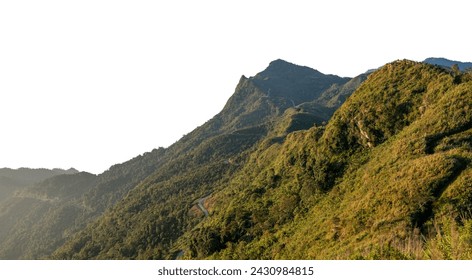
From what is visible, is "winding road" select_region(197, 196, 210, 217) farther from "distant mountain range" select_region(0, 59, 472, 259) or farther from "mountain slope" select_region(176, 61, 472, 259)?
"mountain slope" select_region(176, 61, 472, 259)

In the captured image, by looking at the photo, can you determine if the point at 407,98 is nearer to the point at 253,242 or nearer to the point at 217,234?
the point at 253,242

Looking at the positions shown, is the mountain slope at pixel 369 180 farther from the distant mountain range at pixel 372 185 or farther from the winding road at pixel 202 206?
the winding road at pixel 202 206

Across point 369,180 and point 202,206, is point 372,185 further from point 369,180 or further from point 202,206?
point 202,206

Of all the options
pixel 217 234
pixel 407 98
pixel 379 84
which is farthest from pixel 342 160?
pixel 217 234

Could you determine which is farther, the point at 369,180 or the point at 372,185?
the point at 369,180

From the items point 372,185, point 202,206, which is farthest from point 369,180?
point 202,206

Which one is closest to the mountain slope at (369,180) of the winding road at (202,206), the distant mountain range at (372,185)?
the distant mountain range at (372,185)

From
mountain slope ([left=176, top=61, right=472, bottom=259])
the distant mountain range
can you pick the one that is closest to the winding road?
the distant mountain range

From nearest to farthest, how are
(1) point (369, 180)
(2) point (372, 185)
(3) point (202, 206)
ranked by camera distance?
(2) point (372, 185)
(1) point (369, 180)
(3) point (202, 206)

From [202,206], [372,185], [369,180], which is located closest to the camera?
[372,185]

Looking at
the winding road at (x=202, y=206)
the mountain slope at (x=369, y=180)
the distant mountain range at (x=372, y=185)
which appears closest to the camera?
the distant mountain range at (x=372, y=185)

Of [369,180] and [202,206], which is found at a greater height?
[369,180]

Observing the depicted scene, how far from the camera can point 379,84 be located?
280 ft

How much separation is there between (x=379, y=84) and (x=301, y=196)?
1258 inches
